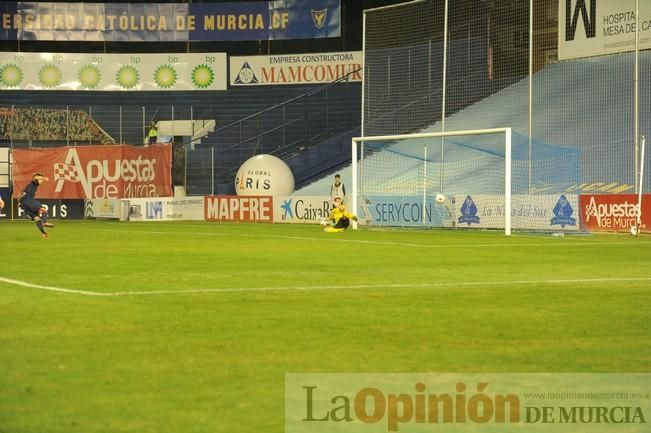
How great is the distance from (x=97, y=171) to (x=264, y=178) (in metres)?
6.72

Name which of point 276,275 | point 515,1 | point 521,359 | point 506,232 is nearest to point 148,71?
point 515,1

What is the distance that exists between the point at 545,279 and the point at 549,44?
21783mm

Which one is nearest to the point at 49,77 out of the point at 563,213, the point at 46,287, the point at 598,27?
the point at 598,27

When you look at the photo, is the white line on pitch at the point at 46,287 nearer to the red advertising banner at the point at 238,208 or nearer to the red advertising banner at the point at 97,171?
the red advertising banner at the point at 238,208

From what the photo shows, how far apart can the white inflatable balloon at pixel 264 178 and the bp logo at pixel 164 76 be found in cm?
1406

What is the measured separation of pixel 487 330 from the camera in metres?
8.82

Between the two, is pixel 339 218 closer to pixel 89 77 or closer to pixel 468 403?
pixel 468 403

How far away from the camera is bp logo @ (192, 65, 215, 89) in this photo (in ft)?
180

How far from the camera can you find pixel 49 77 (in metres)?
54.8

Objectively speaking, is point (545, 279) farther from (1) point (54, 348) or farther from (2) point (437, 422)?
(2) point (437, 422)

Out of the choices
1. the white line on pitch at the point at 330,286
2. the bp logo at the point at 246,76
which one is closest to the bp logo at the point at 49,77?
the bp logo at the point at 246,76

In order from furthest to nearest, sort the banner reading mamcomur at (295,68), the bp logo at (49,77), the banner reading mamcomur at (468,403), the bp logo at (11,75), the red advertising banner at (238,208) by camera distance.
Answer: the bp logo at (49,77) < the bp logo at (11,75) < the banner reading mamcomur at (295,68) < the red advertising banner at (238,208) < the banner reading mamcomur at (468,403)

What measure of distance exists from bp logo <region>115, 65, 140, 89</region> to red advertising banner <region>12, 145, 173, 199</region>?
12050mm

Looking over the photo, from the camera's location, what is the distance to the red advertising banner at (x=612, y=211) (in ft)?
93.8
